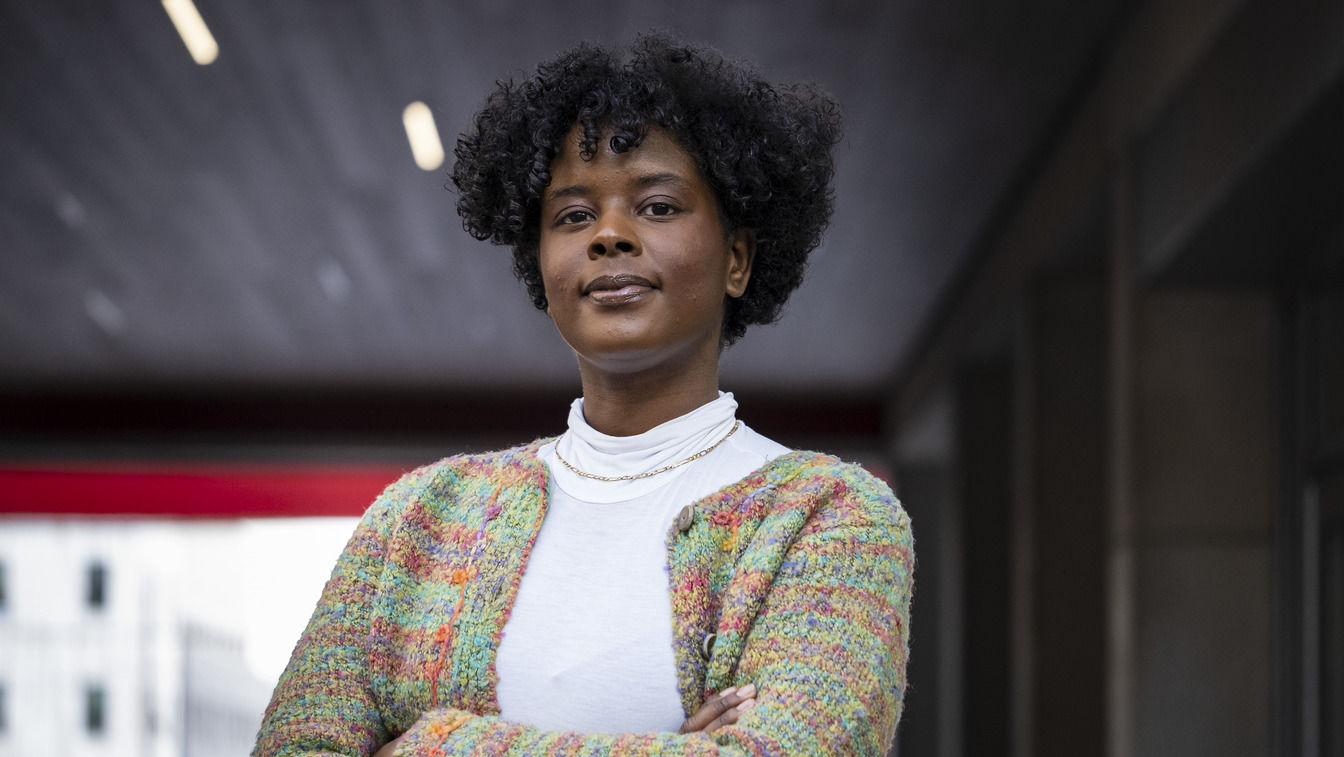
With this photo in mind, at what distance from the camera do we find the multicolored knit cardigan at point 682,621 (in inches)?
48.7

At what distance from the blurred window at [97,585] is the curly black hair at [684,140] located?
9872mm

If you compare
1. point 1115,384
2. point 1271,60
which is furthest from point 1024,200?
point 1271,60

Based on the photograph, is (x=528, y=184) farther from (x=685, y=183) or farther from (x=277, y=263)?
(x=277, y=263)

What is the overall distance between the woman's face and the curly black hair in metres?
0.02

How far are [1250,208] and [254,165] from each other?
158 inches

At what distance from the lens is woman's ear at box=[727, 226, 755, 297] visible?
4.72 feet

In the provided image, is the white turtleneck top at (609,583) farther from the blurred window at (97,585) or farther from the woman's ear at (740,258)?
the blurred window at (97,585)

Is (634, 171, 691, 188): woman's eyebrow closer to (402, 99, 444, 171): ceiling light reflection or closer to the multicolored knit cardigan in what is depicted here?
the multicolored knit cardigan

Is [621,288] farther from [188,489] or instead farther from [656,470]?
[188,489]

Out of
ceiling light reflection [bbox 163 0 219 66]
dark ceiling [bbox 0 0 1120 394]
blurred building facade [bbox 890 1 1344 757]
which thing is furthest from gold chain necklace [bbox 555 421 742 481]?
ceiling light reflection [bbox 163 0 219 66]

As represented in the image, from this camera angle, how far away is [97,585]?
1056 centimetres

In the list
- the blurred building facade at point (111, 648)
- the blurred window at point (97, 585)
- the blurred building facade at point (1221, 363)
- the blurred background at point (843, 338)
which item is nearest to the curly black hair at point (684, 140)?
the blurred background at point (843, 338)

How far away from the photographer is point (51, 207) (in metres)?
6.70

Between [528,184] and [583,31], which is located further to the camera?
[583,31]
